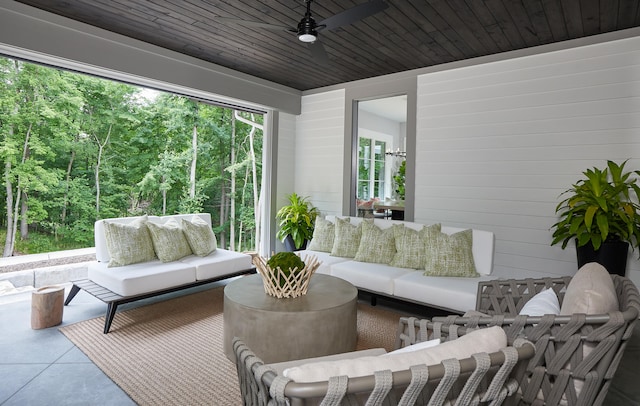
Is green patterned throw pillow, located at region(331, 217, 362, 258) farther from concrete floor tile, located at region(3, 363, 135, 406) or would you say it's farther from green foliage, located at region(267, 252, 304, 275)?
concrete floor tile, located at region(3, 363, 135, 406)

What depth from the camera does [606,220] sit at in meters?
3.35

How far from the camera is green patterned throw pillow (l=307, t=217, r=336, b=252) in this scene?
4.68 m

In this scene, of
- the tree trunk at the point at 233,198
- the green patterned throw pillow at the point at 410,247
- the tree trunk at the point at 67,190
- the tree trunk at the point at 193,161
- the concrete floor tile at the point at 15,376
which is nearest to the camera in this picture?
the concrete floor tile at the point at 15,376

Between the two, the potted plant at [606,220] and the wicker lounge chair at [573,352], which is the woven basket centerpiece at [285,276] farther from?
the potted plant at [606,220]

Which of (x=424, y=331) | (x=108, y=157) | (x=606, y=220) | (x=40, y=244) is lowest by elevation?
(x=40, y=244)

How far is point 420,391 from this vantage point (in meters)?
0.89

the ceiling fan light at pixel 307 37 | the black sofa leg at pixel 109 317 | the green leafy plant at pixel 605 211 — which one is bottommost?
the black sofa leg at pixel 109 317

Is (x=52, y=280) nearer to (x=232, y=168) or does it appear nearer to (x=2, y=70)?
(x=2, y=70)

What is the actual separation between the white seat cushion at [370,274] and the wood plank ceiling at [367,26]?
2.50 meters

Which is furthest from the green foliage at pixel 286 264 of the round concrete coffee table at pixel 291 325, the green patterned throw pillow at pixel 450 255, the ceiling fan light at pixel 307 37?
the ceiling fan light at pixel 307 37

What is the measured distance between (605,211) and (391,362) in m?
3.48

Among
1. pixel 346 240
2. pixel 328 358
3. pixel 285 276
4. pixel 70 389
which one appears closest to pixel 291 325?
pixel 285 276

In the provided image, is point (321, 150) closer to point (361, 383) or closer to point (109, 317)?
point (109, 317)

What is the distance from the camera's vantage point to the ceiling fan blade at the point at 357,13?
8.04ft
